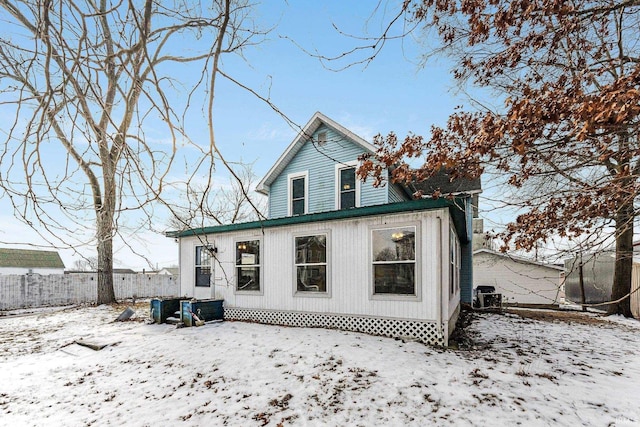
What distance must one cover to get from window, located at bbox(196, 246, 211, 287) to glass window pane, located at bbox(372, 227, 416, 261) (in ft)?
19.3

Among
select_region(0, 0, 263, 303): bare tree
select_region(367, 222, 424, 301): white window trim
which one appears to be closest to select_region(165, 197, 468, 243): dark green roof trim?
select_region(367, 222, 424, 301): white window trim

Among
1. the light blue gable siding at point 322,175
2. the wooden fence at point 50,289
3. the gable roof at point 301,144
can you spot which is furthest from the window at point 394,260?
the wooden fence at point 50,289

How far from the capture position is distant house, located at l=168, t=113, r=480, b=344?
715 cm

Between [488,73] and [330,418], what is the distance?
17.8 ft

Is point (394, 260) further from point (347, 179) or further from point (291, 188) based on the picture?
point (291, 188)

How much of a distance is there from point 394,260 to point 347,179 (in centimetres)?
455

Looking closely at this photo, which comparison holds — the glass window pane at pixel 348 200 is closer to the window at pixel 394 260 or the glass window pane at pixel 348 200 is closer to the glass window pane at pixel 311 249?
the glass window pane at pixel 311 249

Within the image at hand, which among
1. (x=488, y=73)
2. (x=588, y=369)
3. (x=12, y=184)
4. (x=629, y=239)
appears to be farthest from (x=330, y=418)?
(x=629, y=239)

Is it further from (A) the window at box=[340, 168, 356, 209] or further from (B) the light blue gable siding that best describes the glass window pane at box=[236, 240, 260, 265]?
(A) the window at box=[340, 168, 356, 209]

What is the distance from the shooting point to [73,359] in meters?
6.62

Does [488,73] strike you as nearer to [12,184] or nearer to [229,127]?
[229,127]

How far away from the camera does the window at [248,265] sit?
32.3 feet

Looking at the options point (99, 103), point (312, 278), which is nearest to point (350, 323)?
point (312, 278)

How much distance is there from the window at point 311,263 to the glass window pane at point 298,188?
147 inches
